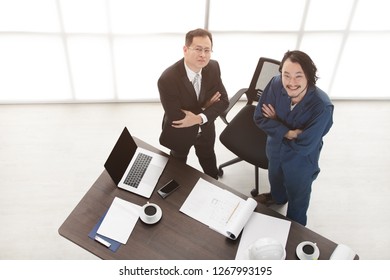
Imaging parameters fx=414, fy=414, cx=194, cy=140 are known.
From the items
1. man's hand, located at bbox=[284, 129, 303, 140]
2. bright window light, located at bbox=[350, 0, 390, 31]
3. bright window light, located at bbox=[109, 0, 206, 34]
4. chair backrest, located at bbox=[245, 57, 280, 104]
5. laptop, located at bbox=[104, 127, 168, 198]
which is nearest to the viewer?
laptop, located at bbox=[104, 127, 168, 198]

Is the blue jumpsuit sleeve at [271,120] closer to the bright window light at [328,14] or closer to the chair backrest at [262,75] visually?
the chair backrest at [262,75]

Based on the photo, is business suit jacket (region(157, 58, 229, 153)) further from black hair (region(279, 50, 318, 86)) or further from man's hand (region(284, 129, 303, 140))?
black hair (region(279, 50, 318, 86))

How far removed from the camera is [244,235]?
2.61m

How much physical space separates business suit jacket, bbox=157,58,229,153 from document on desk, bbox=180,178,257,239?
24.5 inches

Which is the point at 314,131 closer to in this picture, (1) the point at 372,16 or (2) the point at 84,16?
(1) the point at 372,16

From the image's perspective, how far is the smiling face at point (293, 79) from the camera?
8.37 ft

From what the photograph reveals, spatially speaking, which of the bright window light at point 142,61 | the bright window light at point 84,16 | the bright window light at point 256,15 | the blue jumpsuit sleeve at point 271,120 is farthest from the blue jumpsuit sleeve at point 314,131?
the bright window light at point 84,16

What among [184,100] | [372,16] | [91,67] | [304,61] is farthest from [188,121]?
[372,16]

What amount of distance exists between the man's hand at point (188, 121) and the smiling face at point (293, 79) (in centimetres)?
82

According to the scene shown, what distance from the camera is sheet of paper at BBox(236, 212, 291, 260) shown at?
2.58 m

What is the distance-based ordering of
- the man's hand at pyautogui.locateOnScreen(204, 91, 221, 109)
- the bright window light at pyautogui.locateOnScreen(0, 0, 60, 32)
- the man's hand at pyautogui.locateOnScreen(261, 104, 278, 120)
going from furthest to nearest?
the bright window light at pyautogui.locateOnScreen(0, 0, 60, 32) → the man's hand at pyautogui.locateOnScreen(204, 91, 221, 109) → the man's hand at pyautogui.locateOnScreen(261, 104, 278, 120)

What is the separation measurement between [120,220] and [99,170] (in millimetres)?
1501

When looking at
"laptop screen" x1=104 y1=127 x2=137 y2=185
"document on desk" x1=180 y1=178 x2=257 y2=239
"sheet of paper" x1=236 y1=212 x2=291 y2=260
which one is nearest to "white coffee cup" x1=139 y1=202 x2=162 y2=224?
"document on desk" x1=180 y1=178 x2=257 y2=239
